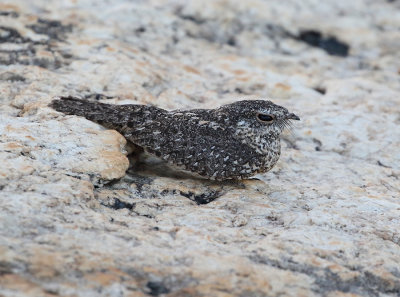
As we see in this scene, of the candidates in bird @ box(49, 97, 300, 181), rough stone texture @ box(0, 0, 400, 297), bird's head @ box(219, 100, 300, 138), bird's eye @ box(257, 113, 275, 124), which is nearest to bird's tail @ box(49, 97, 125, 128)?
bird @ box(49, 97, 300, 181)

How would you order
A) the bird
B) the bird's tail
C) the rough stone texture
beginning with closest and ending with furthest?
the rough stone texture → the bird → the bird's tail

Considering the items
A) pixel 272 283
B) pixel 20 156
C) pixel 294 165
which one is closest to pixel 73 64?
pixel 20 156

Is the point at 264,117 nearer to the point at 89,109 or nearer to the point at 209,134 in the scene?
the point at 209,134

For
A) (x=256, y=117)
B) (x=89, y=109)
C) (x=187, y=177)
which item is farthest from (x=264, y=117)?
(x=89, y=109)

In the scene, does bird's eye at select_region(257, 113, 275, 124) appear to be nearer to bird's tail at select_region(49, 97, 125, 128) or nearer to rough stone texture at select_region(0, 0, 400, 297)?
rough stone texture at select_region(0, 0, 400, 297)

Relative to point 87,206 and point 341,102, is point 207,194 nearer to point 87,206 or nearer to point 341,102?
point 87,206

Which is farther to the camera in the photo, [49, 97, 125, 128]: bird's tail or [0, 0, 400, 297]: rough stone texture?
[49, 97, 125, 128]: bird's tail

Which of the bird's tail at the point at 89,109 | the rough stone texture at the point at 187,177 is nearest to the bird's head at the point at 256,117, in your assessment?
the rough stone texture at the point at 187,177
